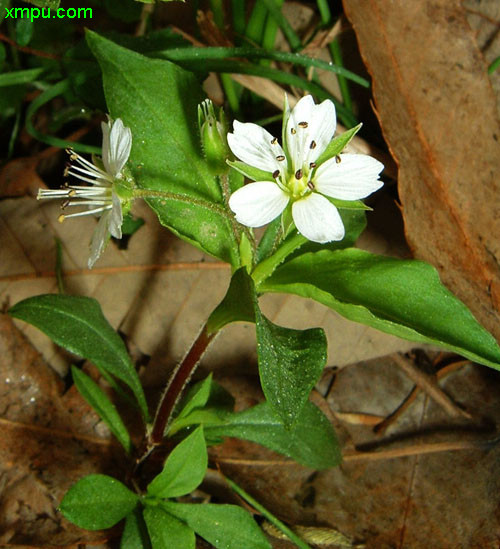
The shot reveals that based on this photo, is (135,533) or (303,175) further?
(135,533)

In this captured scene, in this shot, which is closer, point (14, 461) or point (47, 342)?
point (14, 461)

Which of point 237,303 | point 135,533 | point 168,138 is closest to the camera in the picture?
point 237,303

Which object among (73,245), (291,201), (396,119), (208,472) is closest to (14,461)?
(208,472)

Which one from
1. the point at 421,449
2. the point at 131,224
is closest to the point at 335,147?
the point at 131,224

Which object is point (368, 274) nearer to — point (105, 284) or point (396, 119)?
point (396, 119)

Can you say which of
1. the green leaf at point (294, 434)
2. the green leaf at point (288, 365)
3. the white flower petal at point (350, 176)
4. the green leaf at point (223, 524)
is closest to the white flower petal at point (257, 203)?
the white flower petal at point (350, 176)

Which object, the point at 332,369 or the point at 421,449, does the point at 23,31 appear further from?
the point at 421,449
